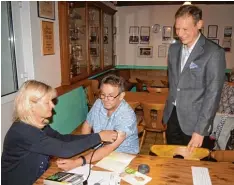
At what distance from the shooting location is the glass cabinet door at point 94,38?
483 cm

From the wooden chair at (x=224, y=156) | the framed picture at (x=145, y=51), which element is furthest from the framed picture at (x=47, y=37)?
the framed picture at (x=145, y=51)

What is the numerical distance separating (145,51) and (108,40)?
4.12 ft

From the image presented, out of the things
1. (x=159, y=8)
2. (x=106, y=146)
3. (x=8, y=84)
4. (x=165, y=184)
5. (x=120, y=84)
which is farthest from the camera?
(x=159, y=8)

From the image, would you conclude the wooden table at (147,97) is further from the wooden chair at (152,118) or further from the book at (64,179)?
the book at (64,179)

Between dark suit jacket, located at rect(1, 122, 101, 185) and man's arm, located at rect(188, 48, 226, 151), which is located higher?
man's arm, located at rect(188, 48, 226, 151)

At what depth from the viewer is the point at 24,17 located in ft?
9.18

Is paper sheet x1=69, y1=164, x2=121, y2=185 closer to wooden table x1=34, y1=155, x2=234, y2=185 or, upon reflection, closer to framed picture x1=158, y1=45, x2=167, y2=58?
wooden table x1=34, y1=155, x2=234, y2=185

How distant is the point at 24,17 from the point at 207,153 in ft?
8.09

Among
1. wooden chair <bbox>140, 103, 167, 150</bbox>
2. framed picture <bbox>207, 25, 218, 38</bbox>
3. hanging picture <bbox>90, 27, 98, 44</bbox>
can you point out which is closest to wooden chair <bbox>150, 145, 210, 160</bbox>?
wooden chair <bbox>140, 103, 167, 150</bbox>

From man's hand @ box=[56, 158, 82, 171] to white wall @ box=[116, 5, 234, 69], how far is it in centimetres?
564

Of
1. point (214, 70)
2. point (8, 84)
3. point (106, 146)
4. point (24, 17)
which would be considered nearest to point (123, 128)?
point (106, 146)

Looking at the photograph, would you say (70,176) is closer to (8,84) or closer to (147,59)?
(8,84)

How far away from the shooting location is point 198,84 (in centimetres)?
170

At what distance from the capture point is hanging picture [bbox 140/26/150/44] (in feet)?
21.8
